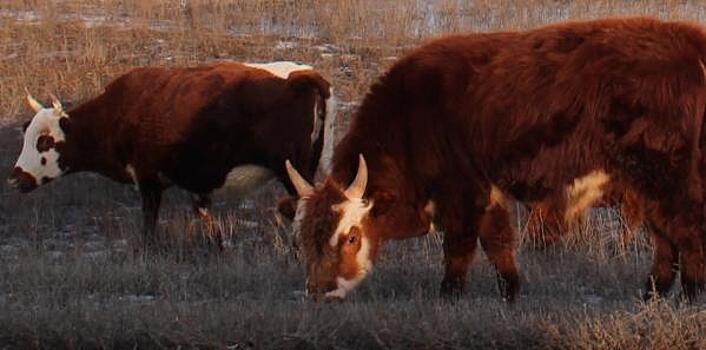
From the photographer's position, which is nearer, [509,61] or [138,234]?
[509,61]

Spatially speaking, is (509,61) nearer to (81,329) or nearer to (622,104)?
(622,104)

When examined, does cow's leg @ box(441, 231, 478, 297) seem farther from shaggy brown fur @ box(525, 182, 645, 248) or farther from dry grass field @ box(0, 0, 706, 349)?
shaggy brown fur @ box(525, 182, 645, 248)

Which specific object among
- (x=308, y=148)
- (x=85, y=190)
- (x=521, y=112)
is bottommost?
(x=85, y=190)

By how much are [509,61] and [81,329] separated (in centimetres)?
361

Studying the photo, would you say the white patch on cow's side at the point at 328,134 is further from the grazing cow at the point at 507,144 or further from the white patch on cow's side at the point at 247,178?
the grazing cow at the point at 507,144

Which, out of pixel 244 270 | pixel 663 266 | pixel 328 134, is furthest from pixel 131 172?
pixel 663 266


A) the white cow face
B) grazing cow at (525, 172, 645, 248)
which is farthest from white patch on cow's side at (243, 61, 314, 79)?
grazing cow at (525, 172, 645, 248)

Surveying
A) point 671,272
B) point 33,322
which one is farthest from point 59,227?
point 671,272

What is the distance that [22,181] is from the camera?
13.0m

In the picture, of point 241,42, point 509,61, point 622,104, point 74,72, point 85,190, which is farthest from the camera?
point 241,42

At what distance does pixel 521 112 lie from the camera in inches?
337

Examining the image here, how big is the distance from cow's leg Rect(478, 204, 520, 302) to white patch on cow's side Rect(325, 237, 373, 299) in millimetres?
851

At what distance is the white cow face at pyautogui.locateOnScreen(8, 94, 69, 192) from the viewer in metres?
13.1

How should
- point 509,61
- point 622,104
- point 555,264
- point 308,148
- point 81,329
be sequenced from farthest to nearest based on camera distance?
1. point 308,148
2. point 555,264
3. point 509,61
4. point 622,104
5. point 81,329
